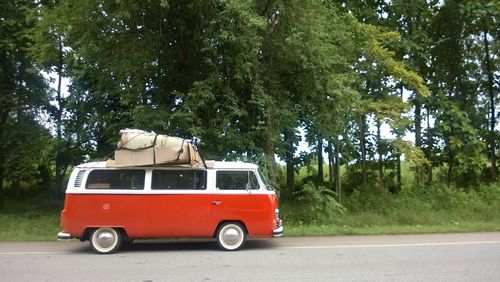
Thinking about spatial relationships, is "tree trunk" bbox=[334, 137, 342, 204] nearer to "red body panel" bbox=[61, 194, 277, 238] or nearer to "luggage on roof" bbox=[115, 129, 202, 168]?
"red body panel" bbox=[61, 194, 277, 238]

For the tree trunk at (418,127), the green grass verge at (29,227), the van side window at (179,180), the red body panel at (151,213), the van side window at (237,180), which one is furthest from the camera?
the tree trunk at (418,127)

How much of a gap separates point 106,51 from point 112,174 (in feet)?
18.3

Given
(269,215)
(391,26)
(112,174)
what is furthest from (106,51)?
(391,26)

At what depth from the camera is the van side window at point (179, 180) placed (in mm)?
11945

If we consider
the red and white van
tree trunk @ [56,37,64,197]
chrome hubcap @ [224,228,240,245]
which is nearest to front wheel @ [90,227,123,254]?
the red and white van

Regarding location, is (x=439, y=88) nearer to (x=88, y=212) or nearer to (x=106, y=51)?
(x=106, y=51)

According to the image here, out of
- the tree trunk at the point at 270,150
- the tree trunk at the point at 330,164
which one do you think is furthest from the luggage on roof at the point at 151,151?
the tree trunk at the point at 330,164

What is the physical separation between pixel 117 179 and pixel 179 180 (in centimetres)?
137

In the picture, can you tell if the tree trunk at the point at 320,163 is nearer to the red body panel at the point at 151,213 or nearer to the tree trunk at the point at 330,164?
the tree trunk at the point at 330,164

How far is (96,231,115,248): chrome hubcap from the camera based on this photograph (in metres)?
11.8

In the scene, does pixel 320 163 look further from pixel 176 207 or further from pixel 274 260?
pixel 274 260

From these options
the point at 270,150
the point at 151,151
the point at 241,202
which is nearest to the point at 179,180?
the point at 151,151

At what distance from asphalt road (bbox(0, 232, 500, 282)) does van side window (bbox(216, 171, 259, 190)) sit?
144cm

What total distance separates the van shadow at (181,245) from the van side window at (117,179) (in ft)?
5.18
